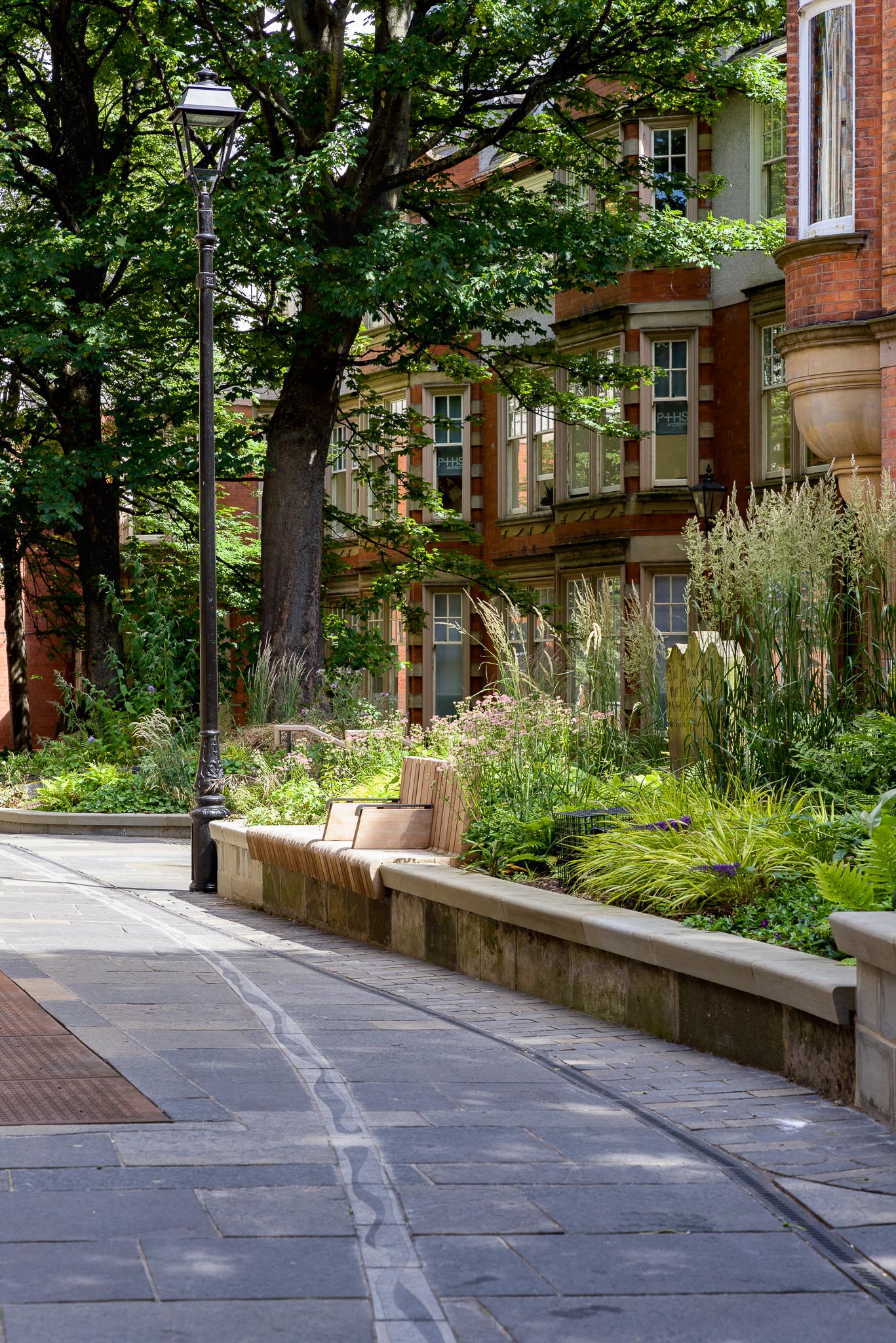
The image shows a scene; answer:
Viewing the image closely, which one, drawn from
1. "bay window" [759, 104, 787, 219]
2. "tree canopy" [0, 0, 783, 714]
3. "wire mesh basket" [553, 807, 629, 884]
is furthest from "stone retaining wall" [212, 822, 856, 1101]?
"bay window" [759, 104, 787, 219]

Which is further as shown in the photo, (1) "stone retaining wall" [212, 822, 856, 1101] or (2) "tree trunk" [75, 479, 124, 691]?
(2) "tree trunk" [75, 479, 124, 691]

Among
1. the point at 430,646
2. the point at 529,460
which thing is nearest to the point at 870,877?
the point at 529,460

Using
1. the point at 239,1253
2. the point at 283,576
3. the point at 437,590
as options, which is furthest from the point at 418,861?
the point at 437,590

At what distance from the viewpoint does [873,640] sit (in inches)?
350

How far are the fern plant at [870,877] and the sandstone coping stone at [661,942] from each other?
0.27 meters

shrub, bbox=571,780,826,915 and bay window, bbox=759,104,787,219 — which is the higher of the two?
bay window, bbox=759,104,787,219

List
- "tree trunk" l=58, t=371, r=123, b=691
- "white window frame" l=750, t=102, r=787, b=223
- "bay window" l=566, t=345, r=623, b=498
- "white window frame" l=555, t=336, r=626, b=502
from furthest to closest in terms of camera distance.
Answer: "bay window" l=566, t=345, r=623, b=498 → "white window frame" l=555, t=336, r=626, b=502 → "white window frame" l=750, t=102, r=787, b=223 → "tree trunk" l=58, t=371, r=123, b=691

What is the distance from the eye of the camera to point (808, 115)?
16500 mm

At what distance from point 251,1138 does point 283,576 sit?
620 inches

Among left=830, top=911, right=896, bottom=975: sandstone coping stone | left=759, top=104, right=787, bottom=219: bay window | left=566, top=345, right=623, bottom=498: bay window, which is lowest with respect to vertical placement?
left=830, top=911, right=896, bottom=975: sandstone coping stone

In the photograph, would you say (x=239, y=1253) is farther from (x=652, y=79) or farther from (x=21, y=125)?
(x=21, y=125)

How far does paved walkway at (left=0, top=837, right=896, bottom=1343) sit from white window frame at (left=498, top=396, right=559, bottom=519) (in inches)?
Answer: 870

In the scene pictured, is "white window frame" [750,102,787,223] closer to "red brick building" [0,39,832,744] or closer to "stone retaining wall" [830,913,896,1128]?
"red brick building" [0,39,832,744]

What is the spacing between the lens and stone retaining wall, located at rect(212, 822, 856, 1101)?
246 inches
